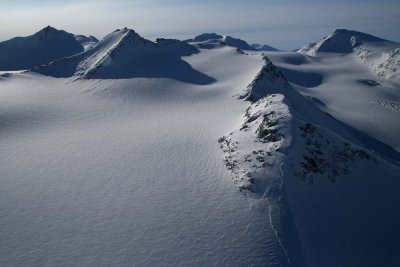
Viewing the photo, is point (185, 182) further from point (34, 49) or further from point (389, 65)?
point (389, 65)

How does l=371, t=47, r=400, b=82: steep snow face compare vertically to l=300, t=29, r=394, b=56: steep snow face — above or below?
below

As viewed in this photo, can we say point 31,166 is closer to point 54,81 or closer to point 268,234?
point 268,234

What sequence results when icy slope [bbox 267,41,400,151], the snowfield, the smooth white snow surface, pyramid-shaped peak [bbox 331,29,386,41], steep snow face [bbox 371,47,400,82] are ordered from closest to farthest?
the smooth white snow surface < the snowfield < icy slope [bbox 267,41,400,151] < steep snow face [bbox 371,47,400,82] < pyramid-shaped peak [bbox 331,29,386,41]

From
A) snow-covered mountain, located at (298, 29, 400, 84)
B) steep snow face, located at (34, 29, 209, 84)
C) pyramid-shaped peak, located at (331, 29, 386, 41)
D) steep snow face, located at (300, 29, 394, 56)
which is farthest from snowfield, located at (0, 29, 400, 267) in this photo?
pyramid-shaped peak, located at (331, 29, 386, 41)

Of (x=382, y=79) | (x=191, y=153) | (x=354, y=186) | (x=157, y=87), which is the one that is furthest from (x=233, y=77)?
(x=382, y=79)

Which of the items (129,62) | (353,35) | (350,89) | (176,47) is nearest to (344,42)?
(353,35)

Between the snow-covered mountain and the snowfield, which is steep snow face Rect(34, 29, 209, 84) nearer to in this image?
the snowfield
